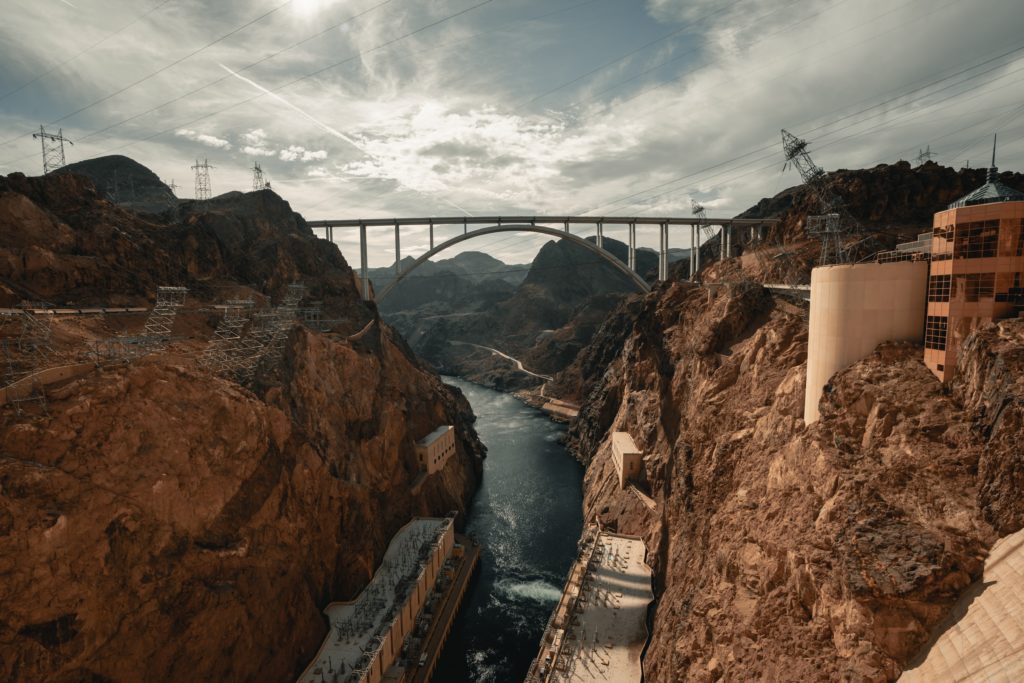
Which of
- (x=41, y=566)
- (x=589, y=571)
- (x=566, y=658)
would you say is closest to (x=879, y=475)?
(x=566, y=658)

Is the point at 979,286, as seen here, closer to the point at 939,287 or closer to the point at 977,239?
the point at 939,287

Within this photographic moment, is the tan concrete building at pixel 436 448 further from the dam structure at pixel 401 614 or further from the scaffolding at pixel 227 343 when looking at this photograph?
the scaffolding at pixel 227 343

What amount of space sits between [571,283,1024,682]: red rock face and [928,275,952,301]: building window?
2.24 m

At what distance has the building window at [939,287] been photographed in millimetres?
18931

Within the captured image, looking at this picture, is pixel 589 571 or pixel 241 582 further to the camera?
pixel 589 571

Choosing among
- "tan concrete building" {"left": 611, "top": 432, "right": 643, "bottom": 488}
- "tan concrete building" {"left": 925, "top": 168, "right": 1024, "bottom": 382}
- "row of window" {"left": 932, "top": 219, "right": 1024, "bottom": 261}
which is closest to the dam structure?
"tan concrete building" {"left": 611, "top": 432, "right": 643, "bottom": 488}

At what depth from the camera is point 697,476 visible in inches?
1237

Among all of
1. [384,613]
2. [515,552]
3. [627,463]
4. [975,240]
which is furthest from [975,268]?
[515,552]

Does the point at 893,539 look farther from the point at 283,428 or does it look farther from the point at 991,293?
the point at 283,428

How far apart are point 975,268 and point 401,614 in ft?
116

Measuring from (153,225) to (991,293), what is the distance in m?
59.9

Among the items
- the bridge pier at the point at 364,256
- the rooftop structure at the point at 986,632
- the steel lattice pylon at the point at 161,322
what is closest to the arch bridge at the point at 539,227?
the bridge pier at the point at 364,256

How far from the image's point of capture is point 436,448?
54469 mm

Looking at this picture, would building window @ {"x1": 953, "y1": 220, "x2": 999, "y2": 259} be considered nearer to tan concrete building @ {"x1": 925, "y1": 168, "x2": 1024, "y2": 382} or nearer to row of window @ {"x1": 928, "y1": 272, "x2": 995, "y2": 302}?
tan concrete building @ {"x1": 925, "y1": 168, "x2": 1024, "y2": 382}
